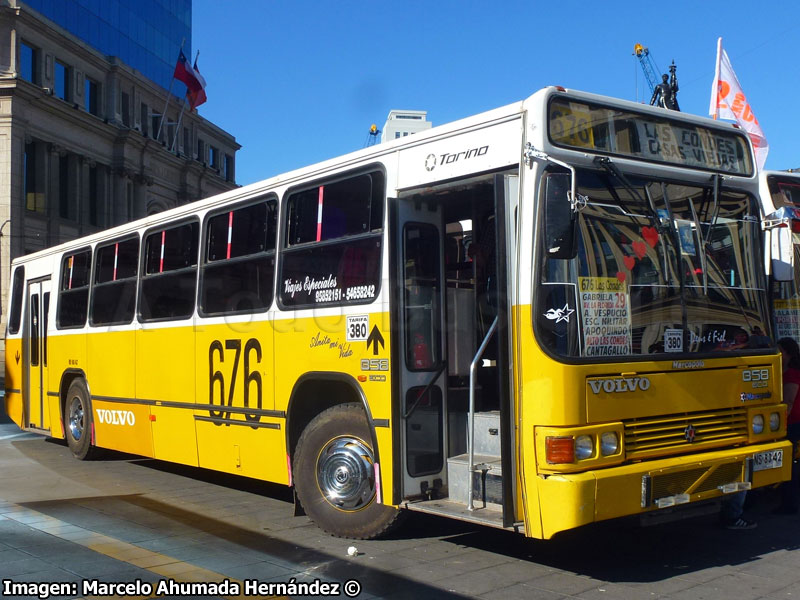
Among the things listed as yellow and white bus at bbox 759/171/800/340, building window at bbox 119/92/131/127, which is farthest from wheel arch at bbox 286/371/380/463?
building window at bbox 119/92/131/127

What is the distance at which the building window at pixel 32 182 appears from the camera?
1829 inches

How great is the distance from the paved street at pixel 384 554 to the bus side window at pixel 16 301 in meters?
6.31

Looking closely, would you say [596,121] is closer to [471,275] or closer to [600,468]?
[471,275]

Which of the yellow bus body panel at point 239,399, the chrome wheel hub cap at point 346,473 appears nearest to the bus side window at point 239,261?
the yellow bus body panel at point 239,399

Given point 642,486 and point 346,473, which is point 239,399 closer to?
point 346,473

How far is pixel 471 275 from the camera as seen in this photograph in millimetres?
7355

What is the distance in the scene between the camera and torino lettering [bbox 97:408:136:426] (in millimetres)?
10898

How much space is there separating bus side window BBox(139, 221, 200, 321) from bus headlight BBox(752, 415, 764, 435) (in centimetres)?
581

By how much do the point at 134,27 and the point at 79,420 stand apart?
173ft

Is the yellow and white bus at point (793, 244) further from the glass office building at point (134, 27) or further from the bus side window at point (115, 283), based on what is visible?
the glass office building at point (134, 27)

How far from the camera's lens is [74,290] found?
1271 centimetres

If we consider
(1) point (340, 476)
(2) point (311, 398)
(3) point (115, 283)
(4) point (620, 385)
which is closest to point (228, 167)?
(3) point (115, 283)

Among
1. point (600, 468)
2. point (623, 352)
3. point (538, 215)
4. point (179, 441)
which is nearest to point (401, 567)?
point (600, 468)

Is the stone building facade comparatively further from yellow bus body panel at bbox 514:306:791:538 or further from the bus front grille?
the bus front grille
